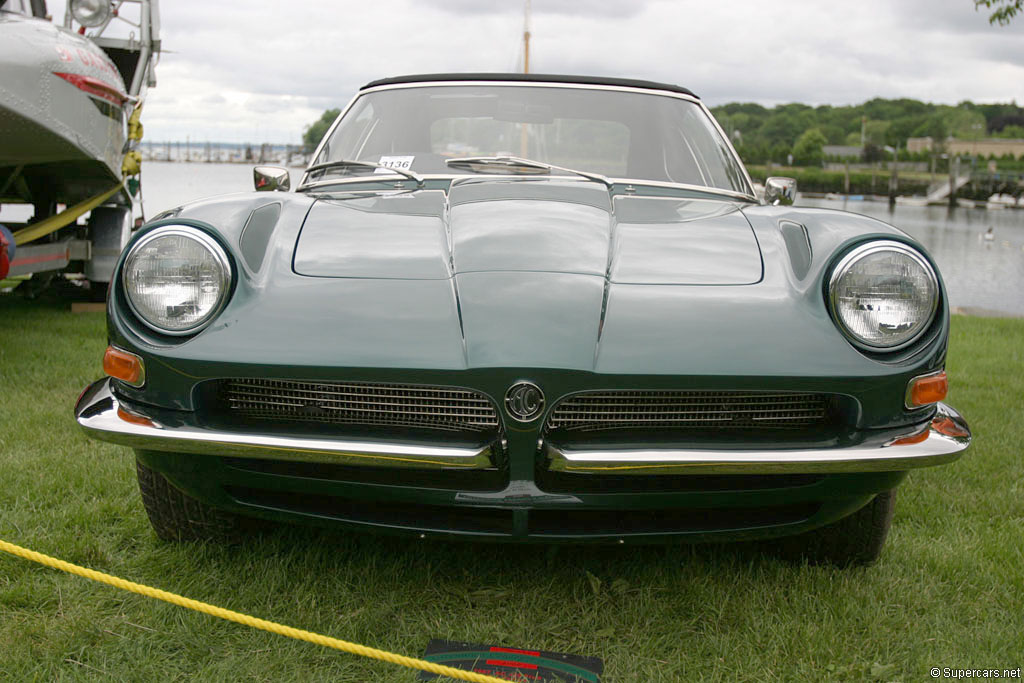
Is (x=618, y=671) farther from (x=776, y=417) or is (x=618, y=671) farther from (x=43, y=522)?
(x=43, y=522)

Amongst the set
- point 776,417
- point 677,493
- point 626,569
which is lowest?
point 626,569

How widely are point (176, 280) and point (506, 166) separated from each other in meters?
1.25

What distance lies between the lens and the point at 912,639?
1881 mm

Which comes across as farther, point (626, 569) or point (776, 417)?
point (626, 569)

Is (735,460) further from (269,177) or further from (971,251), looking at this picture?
(971,251)

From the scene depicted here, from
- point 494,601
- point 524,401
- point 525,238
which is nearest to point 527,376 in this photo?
point 524,401

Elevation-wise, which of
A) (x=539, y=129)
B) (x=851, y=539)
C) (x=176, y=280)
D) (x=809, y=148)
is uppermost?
(x=809, y=148)

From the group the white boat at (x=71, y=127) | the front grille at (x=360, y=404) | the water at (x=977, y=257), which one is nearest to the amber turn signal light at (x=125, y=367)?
the front grille at (x=360, y=404)

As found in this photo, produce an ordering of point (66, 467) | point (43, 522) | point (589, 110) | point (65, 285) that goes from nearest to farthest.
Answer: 1. point (43, 522)
2. point (66, 467)
3. point (589, 110)
4. point (65, 285)

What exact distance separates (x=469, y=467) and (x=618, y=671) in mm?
535

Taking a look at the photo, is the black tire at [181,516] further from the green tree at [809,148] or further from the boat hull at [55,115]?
the green tree at [809,148]

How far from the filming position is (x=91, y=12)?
634 cm

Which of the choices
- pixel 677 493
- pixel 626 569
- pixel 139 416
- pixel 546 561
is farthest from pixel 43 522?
pixel 677 493

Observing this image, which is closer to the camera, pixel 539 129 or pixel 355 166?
pixel 355 166
